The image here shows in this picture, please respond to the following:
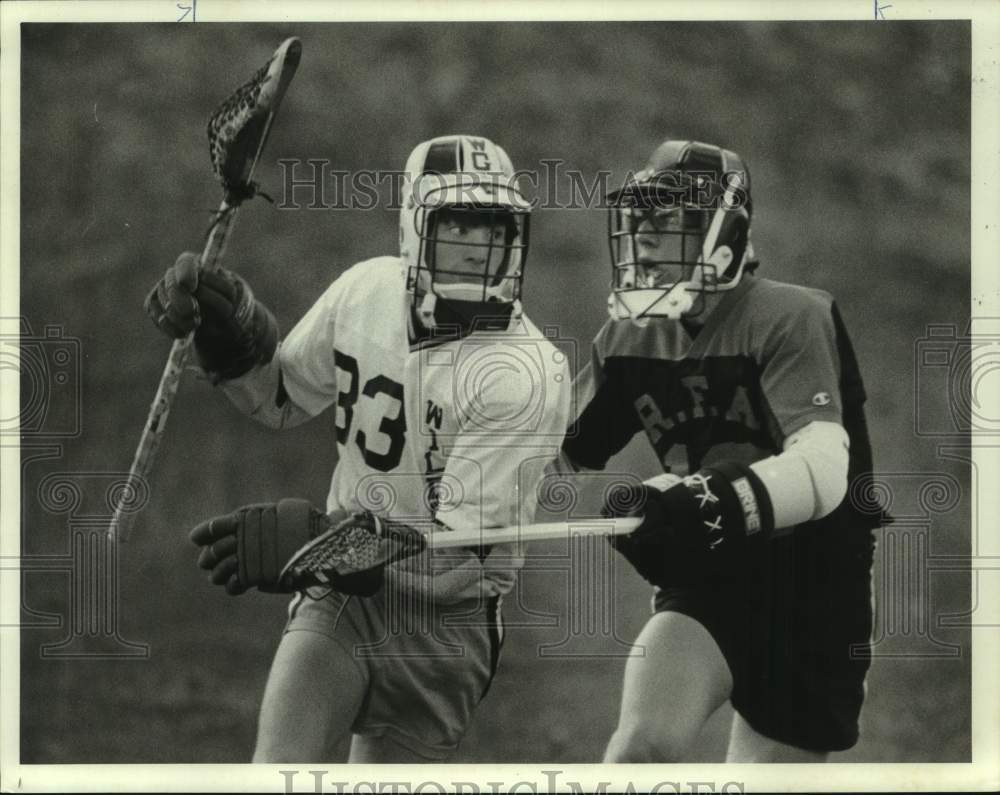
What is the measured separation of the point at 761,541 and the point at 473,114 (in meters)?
1.28

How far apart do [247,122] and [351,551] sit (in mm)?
1087

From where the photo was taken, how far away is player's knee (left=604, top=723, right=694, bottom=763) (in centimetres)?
306

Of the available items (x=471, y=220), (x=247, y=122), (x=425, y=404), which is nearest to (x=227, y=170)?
(x=247, y=122)

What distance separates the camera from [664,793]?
10.2 feet

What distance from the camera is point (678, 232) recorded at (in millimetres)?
3039

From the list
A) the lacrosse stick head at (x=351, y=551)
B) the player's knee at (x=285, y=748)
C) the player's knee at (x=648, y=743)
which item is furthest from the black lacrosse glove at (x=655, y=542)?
the player's knee at (x=285, y=748)

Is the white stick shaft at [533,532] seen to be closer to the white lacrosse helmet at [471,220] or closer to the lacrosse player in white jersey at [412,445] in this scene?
the lacrosse player in white jersey at [412,445]

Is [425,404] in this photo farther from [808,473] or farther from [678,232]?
[808,473]

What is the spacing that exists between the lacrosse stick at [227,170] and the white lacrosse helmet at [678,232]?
0.89m

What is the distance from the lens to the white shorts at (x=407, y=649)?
303 centimetres

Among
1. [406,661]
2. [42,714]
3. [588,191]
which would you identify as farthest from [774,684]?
[42,714]

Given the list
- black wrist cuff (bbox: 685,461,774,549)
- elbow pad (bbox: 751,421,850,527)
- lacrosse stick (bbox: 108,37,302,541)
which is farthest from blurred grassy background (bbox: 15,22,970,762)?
black wrist cuff (bbox: 685,461,774,549)

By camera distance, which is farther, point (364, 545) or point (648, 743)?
point (648, 743)

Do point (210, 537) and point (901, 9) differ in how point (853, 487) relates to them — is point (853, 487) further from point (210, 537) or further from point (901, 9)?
point (210, 537)
